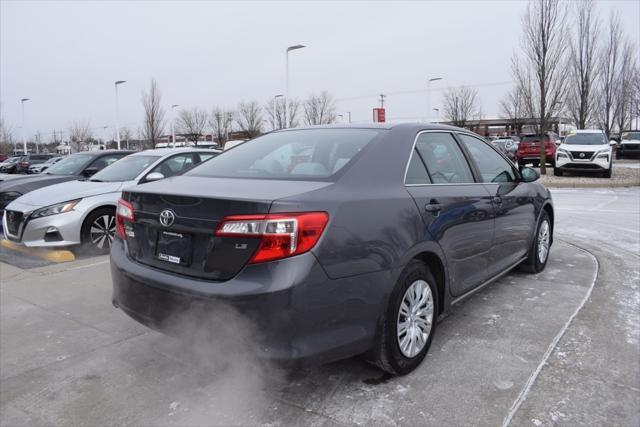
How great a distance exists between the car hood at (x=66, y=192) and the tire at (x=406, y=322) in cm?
499

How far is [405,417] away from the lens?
255 centimetres

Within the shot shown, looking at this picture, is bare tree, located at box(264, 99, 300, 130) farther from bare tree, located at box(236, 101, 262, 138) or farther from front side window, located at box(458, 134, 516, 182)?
front side window, located at box(458, 134, 516, 182)

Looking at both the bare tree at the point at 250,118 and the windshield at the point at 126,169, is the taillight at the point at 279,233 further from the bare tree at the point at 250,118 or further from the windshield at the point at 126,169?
the bare tree at the point at 250,118

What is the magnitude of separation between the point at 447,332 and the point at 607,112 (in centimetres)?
3217

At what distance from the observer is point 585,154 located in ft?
54.6

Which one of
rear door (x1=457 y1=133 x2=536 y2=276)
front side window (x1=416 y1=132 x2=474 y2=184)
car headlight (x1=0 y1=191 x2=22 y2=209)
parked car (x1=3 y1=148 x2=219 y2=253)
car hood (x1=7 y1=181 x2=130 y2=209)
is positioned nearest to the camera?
front side window (x1=416 y1=132 x2=474 y2=184)

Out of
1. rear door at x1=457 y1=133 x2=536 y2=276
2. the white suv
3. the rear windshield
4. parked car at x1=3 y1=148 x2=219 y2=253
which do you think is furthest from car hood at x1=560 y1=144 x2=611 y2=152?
the rear windshield

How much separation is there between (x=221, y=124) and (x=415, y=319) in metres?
50.4

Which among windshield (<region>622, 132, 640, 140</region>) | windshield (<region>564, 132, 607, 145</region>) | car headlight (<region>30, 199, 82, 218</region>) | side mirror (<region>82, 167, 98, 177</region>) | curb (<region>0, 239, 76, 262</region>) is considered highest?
windshield (<region>622, 132, 640, 140</region>)

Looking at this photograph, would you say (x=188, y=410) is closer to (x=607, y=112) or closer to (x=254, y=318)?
(x=254, y=318)

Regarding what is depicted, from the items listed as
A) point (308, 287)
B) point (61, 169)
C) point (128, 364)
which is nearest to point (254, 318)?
point (308, 287)

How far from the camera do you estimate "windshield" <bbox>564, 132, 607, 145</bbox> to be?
17.2 metres

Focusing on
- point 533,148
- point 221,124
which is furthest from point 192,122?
point 533,148

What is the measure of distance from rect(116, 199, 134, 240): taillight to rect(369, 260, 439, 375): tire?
1.62 meters
